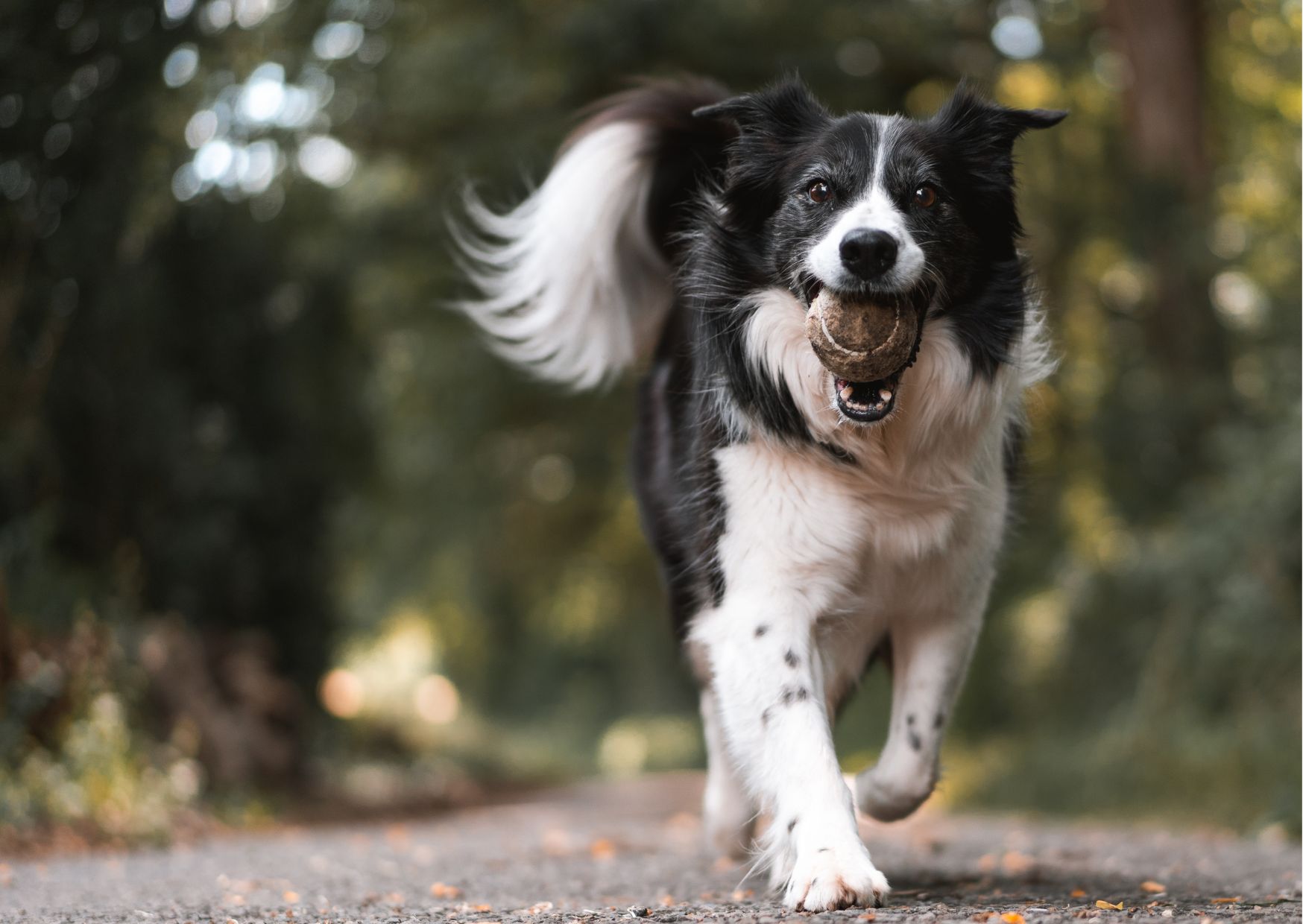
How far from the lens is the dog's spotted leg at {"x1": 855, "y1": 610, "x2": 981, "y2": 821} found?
3957 mm

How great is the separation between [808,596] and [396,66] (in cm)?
759

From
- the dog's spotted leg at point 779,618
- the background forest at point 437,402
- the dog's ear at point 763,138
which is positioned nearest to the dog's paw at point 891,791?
the dog's spotted leg at point 779,618

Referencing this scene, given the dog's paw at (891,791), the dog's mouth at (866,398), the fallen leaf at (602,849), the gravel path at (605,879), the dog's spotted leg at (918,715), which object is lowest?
the fallen leaf at (602,849)

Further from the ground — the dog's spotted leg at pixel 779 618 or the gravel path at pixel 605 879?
the dog's spotted leg at pixel 779 618

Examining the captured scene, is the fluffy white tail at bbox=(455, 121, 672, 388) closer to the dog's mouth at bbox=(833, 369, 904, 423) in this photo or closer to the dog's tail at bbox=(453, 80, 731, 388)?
the dog's tail at bbox=(453, 80, 731, 388)

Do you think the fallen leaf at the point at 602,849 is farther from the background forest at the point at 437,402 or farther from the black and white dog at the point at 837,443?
the black and white dog at the point at 837,443

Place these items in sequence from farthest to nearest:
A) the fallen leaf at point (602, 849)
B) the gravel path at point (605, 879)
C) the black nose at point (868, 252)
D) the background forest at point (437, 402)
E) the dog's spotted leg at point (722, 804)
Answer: the background forest at point (437, 402), the fallen leaf at point (602, 849), the dog's spotted leg at point (722, 804), the gravel path at point (605, 879), the black nose at point (868, 252)

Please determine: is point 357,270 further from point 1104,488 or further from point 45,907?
point 45,907

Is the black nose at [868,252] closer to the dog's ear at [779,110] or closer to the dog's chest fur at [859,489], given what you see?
the dog's chest fur at [859,489]

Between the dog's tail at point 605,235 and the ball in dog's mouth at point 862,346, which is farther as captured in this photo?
the dog's tail at point 605,235

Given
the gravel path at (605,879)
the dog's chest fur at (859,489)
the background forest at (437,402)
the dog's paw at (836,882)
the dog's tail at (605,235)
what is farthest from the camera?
the background forest at (437,402)

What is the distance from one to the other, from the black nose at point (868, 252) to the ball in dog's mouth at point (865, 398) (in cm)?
33

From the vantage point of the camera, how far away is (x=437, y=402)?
12.7 meters

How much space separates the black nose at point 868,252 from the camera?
3330 millimetres
